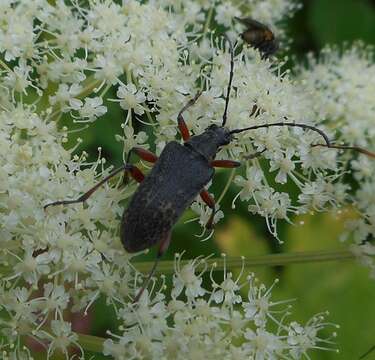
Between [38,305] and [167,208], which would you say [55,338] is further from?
[167,208]

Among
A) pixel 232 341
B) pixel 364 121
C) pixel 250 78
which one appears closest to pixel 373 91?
pixel 364 121

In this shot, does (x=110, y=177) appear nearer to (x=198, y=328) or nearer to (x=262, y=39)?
(x=198, y=328)

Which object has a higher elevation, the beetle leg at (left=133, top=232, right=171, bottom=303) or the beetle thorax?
the beetle thorax

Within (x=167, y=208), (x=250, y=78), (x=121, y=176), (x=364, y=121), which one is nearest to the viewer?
(x=167, y=208)

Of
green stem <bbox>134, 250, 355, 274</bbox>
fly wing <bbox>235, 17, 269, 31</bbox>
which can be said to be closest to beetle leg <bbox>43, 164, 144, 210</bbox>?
green stem <bbox>134, 250, 355, 274</bbox>

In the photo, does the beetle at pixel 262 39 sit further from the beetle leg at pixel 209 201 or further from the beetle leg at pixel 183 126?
the beetle leg at pixel 209 201

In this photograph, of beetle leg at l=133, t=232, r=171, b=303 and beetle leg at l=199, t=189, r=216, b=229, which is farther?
beetle leg at l=199, t=189, r=216, b=229

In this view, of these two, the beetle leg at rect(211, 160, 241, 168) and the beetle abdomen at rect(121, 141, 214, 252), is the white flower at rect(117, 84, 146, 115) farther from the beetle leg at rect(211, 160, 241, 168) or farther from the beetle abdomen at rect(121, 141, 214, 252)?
the beetle leg at rect(211, 160, 241, 168)
